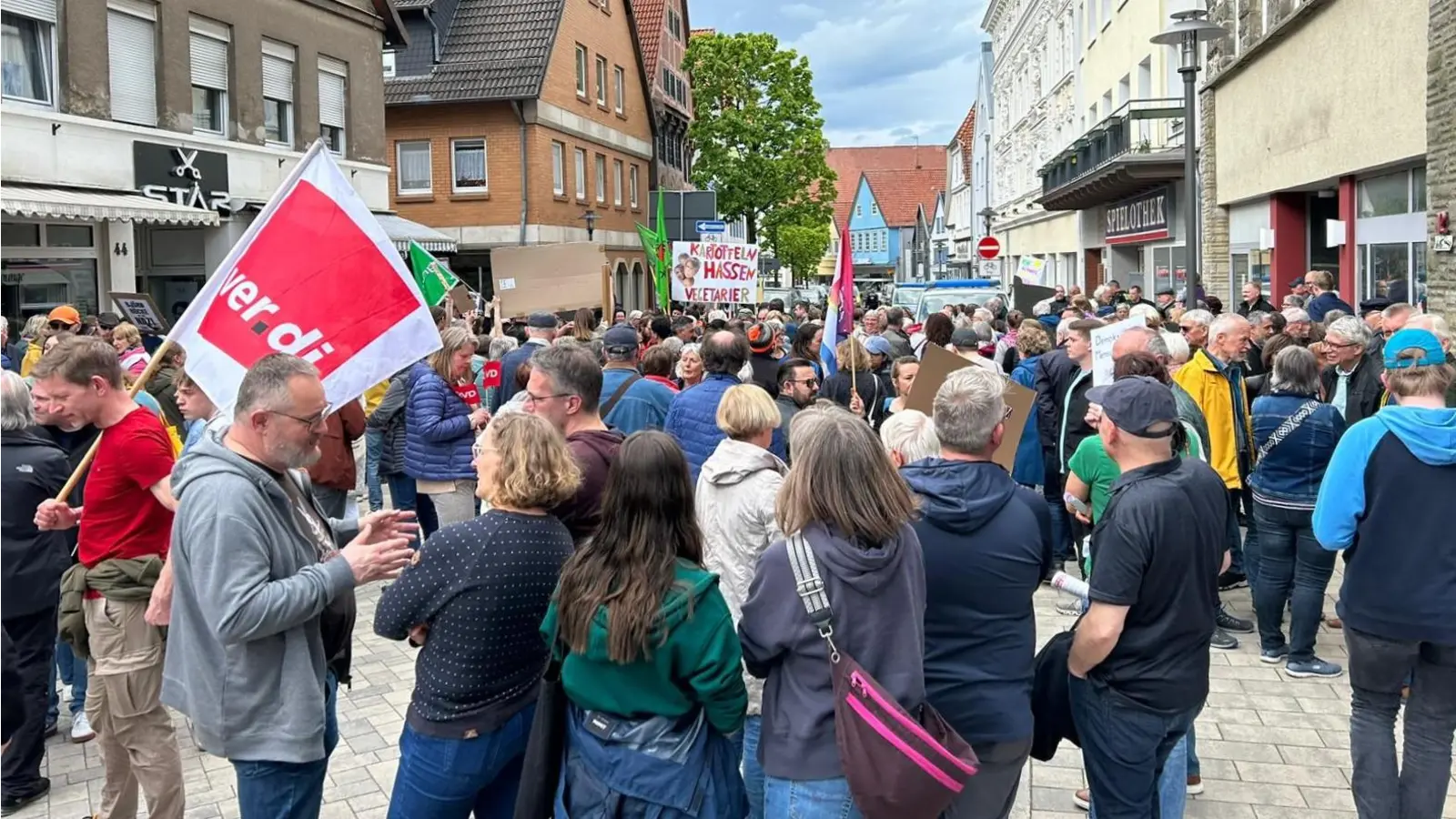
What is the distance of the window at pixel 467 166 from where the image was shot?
29.1 metres

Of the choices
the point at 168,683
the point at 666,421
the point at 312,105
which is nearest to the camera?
the point at 168,683

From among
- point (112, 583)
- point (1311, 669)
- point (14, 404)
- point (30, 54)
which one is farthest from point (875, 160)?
point (112, 583)

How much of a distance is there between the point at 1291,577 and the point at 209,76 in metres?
16.5

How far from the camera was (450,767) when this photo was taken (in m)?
3.55

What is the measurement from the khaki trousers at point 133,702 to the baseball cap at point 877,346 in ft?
21.9

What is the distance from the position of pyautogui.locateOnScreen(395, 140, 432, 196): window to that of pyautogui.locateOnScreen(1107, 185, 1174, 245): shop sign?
17.2 metres

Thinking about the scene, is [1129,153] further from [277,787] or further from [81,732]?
[277,787]

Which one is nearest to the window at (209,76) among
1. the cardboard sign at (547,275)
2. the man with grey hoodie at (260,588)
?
the cardboard sign at (547,275)

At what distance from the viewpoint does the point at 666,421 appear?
21.2ft

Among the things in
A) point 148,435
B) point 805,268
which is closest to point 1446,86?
point 148,435

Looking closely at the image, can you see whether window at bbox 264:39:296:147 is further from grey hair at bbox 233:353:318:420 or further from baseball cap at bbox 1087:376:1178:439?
baseball cap at bbox 1087:376:1178:439

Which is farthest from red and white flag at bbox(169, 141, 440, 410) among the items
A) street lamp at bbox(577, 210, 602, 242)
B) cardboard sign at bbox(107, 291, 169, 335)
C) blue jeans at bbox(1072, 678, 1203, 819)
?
street lamp at bbox(577, 210, 602, 242)

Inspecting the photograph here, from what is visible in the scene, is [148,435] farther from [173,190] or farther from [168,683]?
[173,190]

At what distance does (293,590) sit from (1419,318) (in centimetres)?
618
